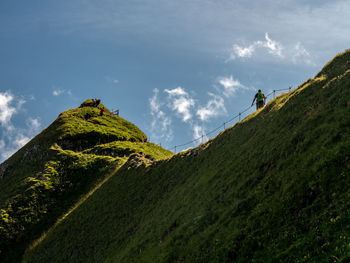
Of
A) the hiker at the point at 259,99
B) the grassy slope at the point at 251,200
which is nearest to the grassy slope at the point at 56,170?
the grassy slope at the point at 251,200

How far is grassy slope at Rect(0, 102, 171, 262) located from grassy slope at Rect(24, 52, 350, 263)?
1127 centimetres

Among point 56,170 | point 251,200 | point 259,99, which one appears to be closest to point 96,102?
point 56,170

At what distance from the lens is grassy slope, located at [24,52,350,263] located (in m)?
13.2

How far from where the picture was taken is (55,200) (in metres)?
59.5

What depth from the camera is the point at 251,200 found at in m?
18.6

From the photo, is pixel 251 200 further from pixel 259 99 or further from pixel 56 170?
pixel 56 170

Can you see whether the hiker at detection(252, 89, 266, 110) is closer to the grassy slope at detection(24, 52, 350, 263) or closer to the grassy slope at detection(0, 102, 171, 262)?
the grassy slope at detection(24, 52, 350, 263)

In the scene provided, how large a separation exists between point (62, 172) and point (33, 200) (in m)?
10.3

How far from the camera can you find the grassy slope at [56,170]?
52.9 m

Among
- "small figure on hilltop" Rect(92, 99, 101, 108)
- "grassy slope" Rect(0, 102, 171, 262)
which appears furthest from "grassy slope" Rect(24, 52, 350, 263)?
"small figure on hilltop" Rect(92, 99, 101, 108)

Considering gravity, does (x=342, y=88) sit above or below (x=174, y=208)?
above

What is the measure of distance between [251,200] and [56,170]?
58.2 meters

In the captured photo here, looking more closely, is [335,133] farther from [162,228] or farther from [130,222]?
[130,222]

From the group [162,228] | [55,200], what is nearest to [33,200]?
[55,200]
